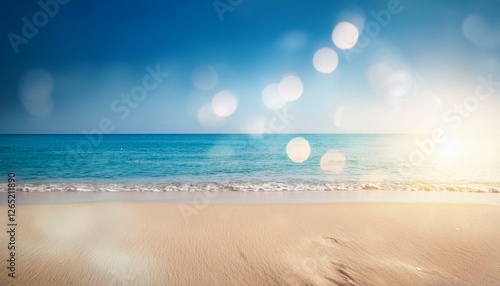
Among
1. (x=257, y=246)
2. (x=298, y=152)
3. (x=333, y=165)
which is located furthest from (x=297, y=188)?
(x=298, y=152)

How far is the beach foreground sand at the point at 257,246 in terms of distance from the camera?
346 cm

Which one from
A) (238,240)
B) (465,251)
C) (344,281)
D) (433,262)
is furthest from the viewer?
(238,240)

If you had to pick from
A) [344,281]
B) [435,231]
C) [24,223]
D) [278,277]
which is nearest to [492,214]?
[435,231]

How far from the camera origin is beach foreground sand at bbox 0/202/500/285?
3.46 m

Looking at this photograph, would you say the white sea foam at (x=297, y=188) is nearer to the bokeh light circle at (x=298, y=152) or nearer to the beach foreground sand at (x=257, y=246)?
the beach foreground sand at (x=257, y=246)

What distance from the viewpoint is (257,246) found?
4.50 metres

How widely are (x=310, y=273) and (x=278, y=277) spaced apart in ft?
1.79

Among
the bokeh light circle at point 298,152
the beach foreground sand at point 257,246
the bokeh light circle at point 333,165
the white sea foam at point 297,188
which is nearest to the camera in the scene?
the beach foreground sand at point 257,246

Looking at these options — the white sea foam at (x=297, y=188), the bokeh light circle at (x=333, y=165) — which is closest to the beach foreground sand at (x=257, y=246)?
the white sea foam at (x=297, y=188)

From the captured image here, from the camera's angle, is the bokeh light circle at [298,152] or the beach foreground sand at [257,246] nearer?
the beach foreground sand at [257,246]

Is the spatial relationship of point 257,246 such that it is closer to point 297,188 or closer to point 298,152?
point 297,188

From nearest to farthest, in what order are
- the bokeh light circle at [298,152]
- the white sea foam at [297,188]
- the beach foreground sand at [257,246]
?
the beach foreground sand at [257,246]
the white sea foam at [297,188]
the bokeh light circle at [298,152]

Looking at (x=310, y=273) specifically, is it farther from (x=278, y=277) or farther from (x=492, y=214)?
(x=492, y=214)

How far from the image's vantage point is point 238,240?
4773mm
